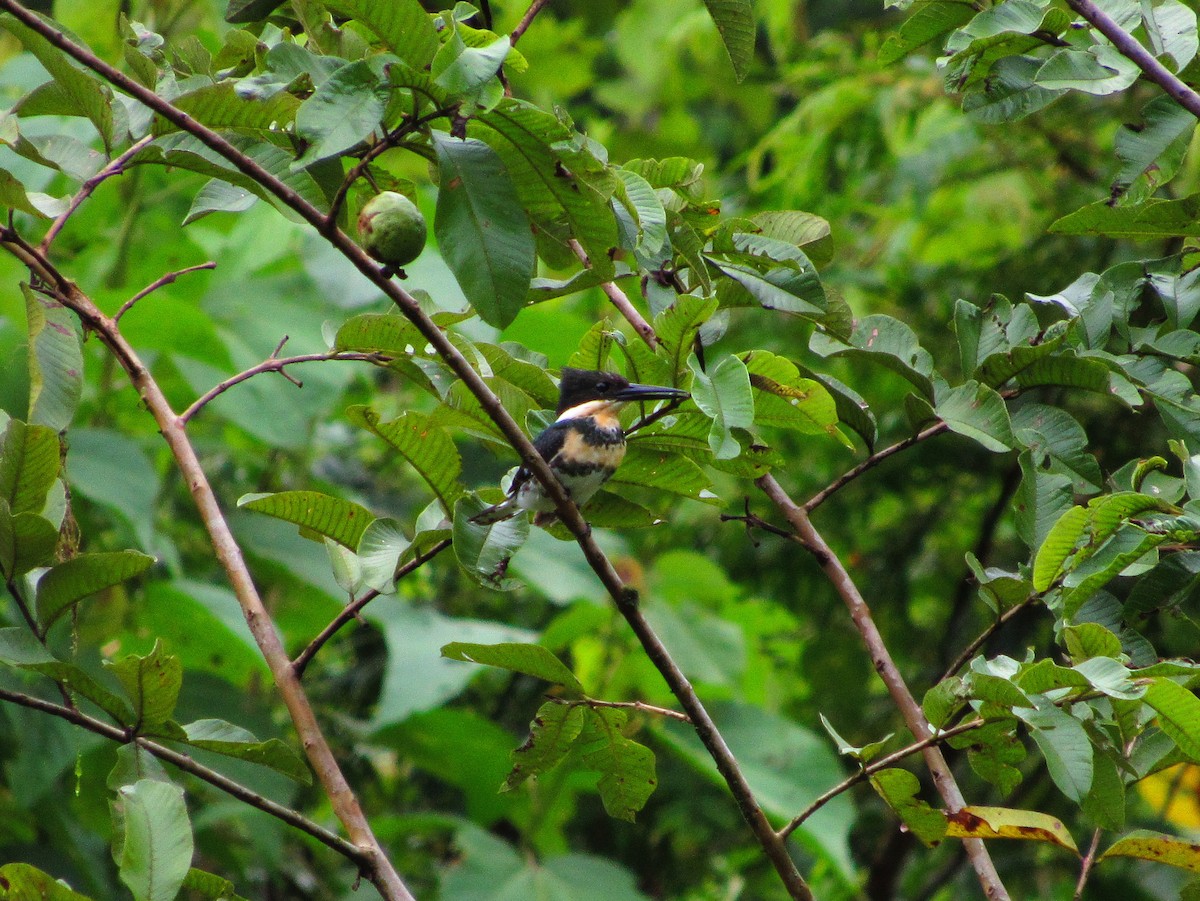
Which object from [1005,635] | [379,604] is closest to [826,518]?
[1005,635]

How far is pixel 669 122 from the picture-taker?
9.39 m

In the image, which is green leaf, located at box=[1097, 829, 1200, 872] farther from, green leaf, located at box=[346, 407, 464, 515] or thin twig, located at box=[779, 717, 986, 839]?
green leaf, located at box=[346, 407, 464, 515]

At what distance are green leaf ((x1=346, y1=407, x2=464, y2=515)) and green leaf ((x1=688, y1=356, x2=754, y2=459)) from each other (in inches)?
16.6

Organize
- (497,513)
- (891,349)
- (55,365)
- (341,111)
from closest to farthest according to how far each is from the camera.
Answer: (341,111) → (55,365) → (497,513) → (891,349)

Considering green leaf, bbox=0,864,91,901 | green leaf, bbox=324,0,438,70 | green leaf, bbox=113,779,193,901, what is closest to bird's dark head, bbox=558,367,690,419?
green leaf, bbox=324,0,438,70

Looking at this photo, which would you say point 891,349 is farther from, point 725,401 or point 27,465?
point 27,465

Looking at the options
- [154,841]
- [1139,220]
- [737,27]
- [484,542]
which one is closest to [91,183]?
[484,542]

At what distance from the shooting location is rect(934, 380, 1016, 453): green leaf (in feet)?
5.78

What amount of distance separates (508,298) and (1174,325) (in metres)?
1.03

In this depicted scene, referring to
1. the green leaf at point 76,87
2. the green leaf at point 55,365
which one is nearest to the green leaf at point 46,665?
the green leaf at point 55,365

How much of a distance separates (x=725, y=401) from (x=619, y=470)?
18.2 inches

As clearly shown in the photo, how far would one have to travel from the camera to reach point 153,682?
151 centimetres

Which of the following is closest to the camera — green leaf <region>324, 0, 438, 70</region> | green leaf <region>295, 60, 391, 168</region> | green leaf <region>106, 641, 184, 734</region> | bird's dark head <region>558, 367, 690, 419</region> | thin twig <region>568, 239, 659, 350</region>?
green leaf <region>295, 60, 391, 168</region>

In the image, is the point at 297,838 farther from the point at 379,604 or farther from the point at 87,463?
the point at 87,463
